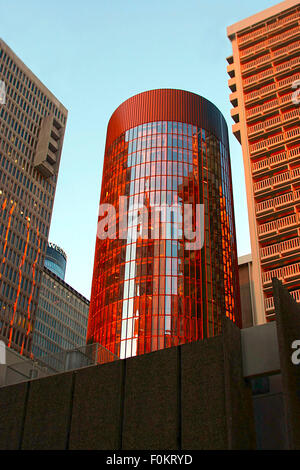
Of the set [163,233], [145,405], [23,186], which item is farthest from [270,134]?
[23,186]

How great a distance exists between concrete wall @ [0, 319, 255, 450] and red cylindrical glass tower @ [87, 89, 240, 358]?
57.5 m

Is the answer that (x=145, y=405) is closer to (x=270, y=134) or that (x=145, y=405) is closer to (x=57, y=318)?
(x=270, y=134)

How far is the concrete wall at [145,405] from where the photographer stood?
18031 mm

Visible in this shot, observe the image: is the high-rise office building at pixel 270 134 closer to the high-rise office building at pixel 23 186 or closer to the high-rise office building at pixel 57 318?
the high-rise office building at pixel 23 186

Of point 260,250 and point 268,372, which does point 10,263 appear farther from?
point 268,372

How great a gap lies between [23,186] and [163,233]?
187 feet

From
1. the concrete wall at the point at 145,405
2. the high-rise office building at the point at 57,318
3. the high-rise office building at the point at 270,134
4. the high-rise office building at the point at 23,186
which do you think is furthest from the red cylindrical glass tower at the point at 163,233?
the high-rise office building at the point at 57,318

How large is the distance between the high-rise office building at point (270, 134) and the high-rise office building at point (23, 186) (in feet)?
215

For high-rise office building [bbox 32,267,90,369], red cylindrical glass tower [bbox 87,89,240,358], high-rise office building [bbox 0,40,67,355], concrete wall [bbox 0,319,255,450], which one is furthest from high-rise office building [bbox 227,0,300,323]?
high-rise office building [bbox 32,267,90,369]

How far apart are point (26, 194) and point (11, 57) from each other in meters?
35.5

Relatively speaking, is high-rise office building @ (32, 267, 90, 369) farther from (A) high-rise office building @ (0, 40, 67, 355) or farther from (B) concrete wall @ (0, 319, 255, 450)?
(B) concrete wall @ (0, 319, 255, 450)

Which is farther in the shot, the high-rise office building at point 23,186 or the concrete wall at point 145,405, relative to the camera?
the high-rise office building at point 23,186

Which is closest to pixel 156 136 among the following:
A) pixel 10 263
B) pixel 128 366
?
pixel 10 263

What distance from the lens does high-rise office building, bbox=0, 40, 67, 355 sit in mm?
122875
